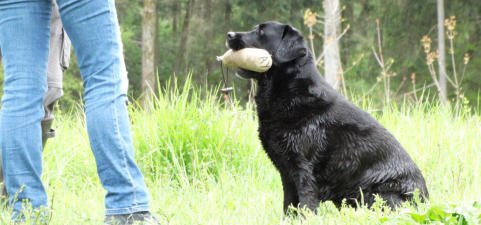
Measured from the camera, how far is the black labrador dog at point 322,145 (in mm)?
2779

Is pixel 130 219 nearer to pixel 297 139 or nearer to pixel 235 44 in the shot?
pixel 297 139

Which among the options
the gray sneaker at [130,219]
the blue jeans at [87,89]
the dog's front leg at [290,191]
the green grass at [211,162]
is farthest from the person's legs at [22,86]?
the dog's front leg at [290,191]

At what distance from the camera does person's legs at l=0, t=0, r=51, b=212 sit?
2.23 metres

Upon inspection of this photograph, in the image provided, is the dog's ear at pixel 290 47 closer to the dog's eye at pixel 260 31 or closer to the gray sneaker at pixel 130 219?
the dog's eye at pixel 260 31

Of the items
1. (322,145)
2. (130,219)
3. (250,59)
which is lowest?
(130,219)

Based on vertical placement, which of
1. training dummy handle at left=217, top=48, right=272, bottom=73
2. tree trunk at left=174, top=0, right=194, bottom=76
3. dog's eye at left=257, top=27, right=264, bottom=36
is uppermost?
dog's eye at left=257, top=27, right=264, bottom=36

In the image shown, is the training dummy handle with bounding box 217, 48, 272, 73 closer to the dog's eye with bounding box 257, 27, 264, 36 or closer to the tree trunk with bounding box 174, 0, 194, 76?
the dog's eye with bounding box 257, 27, 264, 36

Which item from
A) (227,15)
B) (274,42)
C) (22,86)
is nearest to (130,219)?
(22,86)

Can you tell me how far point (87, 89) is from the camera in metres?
2.27

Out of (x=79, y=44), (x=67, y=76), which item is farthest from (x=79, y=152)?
(x=67, y=76)

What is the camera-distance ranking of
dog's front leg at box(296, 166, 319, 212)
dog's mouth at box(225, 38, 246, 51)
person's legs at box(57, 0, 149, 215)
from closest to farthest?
person's legs at box(57, 0, 149, 215) → dog's front leg at box(296, 166, 319, 212) → dog's mouth at box(225, 38, 246, 51)

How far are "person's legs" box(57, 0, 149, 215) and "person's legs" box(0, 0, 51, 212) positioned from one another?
15 cm

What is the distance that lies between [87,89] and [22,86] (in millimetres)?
281

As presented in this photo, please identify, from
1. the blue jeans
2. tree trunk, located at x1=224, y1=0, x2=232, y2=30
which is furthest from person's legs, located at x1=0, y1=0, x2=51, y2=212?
tree trunk, located at x1=224, y1=0, x2=232, y2=30
